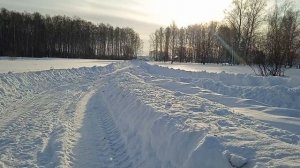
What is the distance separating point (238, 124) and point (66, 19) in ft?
318

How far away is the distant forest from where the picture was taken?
78.5 m

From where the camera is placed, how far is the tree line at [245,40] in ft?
63.5

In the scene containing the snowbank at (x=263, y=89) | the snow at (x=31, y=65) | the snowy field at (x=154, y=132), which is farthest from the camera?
the snow at (x=31, y=65)

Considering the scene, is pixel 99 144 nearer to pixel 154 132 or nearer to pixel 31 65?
pixel 154 132

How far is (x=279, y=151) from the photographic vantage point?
15.4 feet

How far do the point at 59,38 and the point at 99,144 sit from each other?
284 ft

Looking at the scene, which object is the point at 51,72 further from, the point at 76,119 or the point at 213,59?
the point at 213,59

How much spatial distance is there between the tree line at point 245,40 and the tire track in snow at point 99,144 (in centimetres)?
1252

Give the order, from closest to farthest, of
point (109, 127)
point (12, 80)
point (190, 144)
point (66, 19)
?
point (190, 144) < point (109, 127) < point (12, 80) < point (66, 19)

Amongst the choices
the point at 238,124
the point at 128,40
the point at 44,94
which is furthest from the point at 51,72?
the point at 128,40

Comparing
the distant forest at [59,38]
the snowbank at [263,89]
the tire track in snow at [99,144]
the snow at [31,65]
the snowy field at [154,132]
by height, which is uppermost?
the distant forest at [59,38]

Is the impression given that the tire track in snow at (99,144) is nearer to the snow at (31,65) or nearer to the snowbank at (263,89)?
the snowbank at (263,89)

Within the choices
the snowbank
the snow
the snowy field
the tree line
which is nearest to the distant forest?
the tree line

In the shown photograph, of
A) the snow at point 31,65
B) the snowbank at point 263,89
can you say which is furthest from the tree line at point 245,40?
the snow at point 31,65
